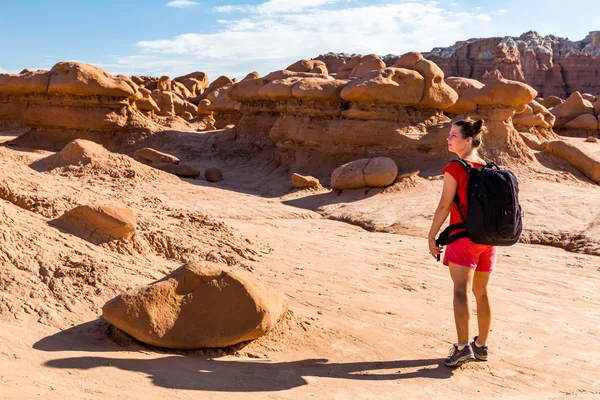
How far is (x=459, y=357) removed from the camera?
3.45 m

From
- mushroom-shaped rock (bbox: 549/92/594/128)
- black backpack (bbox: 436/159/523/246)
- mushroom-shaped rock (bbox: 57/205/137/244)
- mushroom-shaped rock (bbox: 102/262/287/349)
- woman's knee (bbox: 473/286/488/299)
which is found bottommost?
mushroom-shaped rock (bbox: 102/262/287/349)

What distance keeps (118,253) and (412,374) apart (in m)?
2.44

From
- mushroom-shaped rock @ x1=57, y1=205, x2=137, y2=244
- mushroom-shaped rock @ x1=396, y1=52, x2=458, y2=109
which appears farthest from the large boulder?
mushroom-shaped rock @ x1=57, y1=205, x2=137, y2=244

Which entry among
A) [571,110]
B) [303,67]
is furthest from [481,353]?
[571,110]

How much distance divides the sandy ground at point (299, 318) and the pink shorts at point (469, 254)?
0.63 metres

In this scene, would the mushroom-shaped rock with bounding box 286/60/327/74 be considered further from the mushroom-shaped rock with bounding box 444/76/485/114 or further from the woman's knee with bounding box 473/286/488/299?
the woman's knee with bounding box 473/286/488/299

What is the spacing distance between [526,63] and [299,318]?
53332 mm

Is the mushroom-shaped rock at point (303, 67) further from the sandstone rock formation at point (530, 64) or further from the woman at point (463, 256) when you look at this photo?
the sandstone rock formation at point (530, 64)

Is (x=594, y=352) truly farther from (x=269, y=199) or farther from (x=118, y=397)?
(x=269, y=199)

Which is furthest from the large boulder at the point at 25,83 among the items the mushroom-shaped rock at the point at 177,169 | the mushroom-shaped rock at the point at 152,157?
the mushroom-shaped rock at the point at 177,169

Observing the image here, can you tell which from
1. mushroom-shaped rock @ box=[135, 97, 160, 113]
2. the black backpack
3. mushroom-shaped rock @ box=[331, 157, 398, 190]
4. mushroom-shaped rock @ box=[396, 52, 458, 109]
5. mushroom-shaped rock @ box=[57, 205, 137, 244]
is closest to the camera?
the black backpack

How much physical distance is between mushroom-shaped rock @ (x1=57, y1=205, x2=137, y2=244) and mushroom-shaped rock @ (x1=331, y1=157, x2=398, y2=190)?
710cm

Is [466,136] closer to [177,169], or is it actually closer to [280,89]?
[177,169]

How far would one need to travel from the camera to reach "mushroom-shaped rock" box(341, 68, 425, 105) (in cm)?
1227
